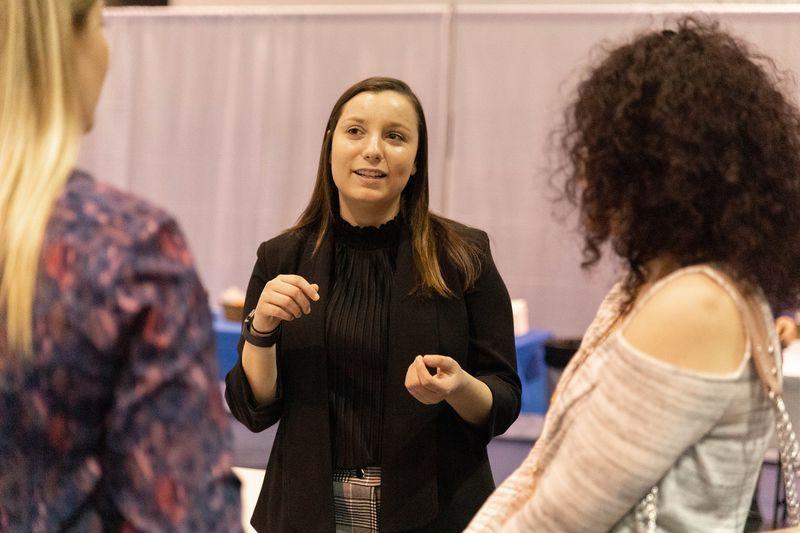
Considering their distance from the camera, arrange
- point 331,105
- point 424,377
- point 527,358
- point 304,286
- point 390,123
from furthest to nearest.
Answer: point 331,105 < point 527,358 < point 390,123 < point 304,286 < point 424,377

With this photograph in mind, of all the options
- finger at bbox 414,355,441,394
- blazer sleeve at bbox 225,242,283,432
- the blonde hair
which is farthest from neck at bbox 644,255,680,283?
blazer sleeve at bbox 225,242,283,432

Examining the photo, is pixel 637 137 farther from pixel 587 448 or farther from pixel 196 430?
pixel 196 430

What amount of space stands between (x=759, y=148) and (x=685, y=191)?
0.11m

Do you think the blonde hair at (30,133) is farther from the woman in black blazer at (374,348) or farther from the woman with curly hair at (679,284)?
the woman in black blazer at (374,348)

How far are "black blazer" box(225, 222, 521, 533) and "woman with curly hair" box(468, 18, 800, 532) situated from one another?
0.60m

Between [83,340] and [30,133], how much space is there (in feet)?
0.67

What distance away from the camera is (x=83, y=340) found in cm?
82

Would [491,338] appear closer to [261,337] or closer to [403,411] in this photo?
[403,411]

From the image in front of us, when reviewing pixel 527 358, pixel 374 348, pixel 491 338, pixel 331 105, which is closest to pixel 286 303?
pixel 374 348

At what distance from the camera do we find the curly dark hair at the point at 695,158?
978 millimetres

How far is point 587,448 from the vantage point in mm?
958

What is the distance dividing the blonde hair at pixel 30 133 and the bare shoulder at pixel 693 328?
24.0 inches

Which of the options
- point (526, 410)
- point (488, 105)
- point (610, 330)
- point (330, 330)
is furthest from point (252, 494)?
point (488, 105)

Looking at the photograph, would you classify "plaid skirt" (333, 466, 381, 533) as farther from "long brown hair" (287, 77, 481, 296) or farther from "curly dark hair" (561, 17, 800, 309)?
"curly dark hair" (561, 17, 800, 309)
